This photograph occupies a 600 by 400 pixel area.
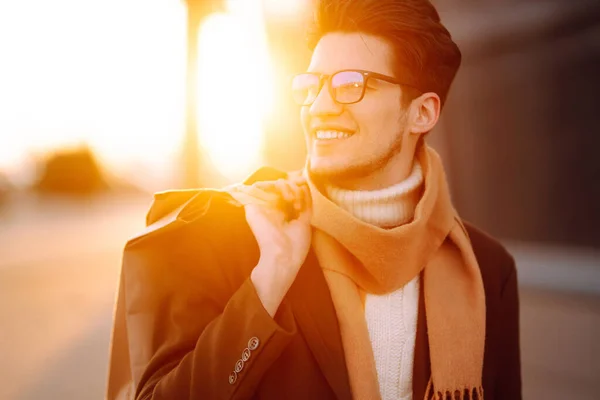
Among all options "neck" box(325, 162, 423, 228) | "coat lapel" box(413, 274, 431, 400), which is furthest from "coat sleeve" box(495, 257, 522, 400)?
"neck" box(325, 162, 423, 228)

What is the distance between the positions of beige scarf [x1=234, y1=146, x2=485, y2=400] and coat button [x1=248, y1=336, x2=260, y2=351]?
344 mm

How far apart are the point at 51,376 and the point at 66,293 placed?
3127mm

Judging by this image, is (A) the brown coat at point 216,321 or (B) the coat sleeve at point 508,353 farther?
(B) the coat sleeve at point 508,353

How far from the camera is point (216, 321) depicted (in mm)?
1508

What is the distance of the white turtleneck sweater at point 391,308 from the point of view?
5.70 ft

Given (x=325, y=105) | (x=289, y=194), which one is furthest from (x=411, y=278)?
(x=325, y=105)

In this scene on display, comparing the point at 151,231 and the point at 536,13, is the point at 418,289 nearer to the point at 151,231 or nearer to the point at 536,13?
the point at 151,231

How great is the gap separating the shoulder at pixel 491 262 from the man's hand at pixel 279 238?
77 centimetres

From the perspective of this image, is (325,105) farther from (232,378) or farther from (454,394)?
(454,394)

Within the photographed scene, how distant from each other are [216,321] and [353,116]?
763mm

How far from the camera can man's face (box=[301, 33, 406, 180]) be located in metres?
1.73

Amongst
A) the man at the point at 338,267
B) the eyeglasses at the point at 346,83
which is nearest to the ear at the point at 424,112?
the man at the point at 338,267

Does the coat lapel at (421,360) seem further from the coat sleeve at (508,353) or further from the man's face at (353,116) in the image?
the man's face at (353,116)

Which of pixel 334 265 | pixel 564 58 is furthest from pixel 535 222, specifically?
pixel 334 265
